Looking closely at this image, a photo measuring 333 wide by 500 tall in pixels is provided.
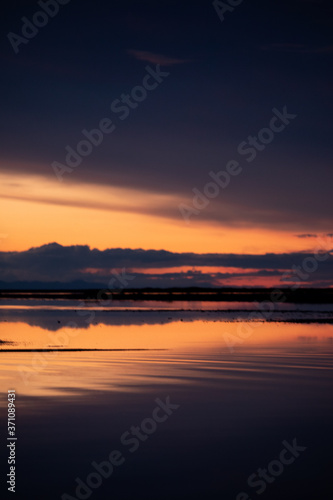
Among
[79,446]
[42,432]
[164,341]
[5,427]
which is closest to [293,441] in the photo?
[79,446]

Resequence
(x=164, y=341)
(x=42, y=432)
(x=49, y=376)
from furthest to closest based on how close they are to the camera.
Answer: (x=164, y=341) → (x=49, y=376) → (x=42, y=432)

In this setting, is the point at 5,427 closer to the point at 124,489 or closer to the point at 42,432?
the point at 42,432

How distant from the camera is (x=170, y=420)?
14.3 metres

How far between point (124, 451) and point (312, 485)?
3539mm

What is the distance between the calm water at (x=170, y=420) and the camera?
10445mm

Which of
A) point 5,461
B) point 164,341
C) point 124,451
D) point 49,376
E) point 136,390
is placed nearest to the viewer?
point 5,461

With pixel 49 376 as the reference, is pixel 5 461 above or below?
below

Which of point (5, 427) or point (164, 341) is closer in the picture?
point (5, 427)

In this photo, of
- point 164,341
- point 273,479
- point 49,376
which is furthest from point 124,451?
point 164,341

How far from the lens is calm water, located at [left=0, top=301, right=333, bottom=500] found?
10.4m

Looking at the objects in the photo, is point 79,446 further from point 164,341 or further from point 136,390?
point 164,341

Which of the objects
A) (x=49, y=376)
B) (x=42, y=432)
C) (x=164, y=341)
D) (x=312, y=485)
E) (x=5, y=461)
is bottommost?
(x=312, y=485)

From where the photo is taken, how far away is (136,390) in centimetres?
1745

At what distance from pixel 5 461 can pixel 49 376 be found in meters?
8.26
